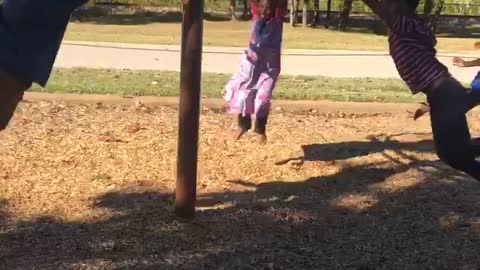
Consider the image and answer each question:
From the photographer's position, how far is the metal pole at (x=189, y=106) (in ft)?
15.2

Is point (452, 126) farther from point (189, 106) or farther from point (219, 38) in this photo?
point (219, 38)

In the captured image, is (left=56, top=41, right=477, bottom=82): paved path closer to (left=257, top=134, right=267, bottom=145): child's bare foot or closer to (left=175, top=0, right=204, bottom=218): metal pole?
(left=257, top=134, right=267, bottom=145): child's bare foot

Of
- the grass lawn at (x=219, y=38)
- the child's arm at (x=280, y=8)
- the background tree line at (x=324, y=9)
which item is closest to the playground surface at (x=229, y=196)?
the child's arm at (x=280, y=8)

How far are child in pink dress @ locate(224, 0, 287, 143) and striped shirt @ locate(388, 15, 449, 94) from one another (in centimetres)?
219

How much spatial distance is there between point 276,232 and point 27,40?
2623mm

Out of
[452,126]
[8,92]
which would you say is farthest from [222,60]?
[8,92]

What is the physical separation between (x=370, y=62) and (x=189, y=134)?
497 inches

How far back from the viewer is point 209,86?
1041 cm

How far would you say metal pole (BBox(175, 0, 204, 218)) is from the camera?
462 centimetres

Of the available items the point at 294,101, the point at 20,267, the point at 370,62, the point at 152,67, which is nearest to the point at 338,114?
the point at 294,101

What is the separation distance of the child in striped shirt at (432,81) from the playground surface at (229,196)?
1.88ft

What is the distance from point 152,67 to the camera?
1388 cm

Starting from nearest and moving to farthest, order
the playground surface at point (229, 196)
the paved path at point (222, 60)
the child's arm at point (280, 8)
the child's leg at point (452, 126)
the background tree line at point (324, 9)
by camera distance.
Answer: the child's leg at point (452, 126)
the playground surface at point (229, 196)
the child's arm at point (280, 8)
the paved path at point (222, 60)
the background tree line at point (324, 9)

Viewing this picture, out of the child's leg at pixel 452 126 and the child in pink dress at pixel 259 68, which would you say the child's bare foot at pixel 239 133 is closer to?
the child in pink dress at pixel 259 68
